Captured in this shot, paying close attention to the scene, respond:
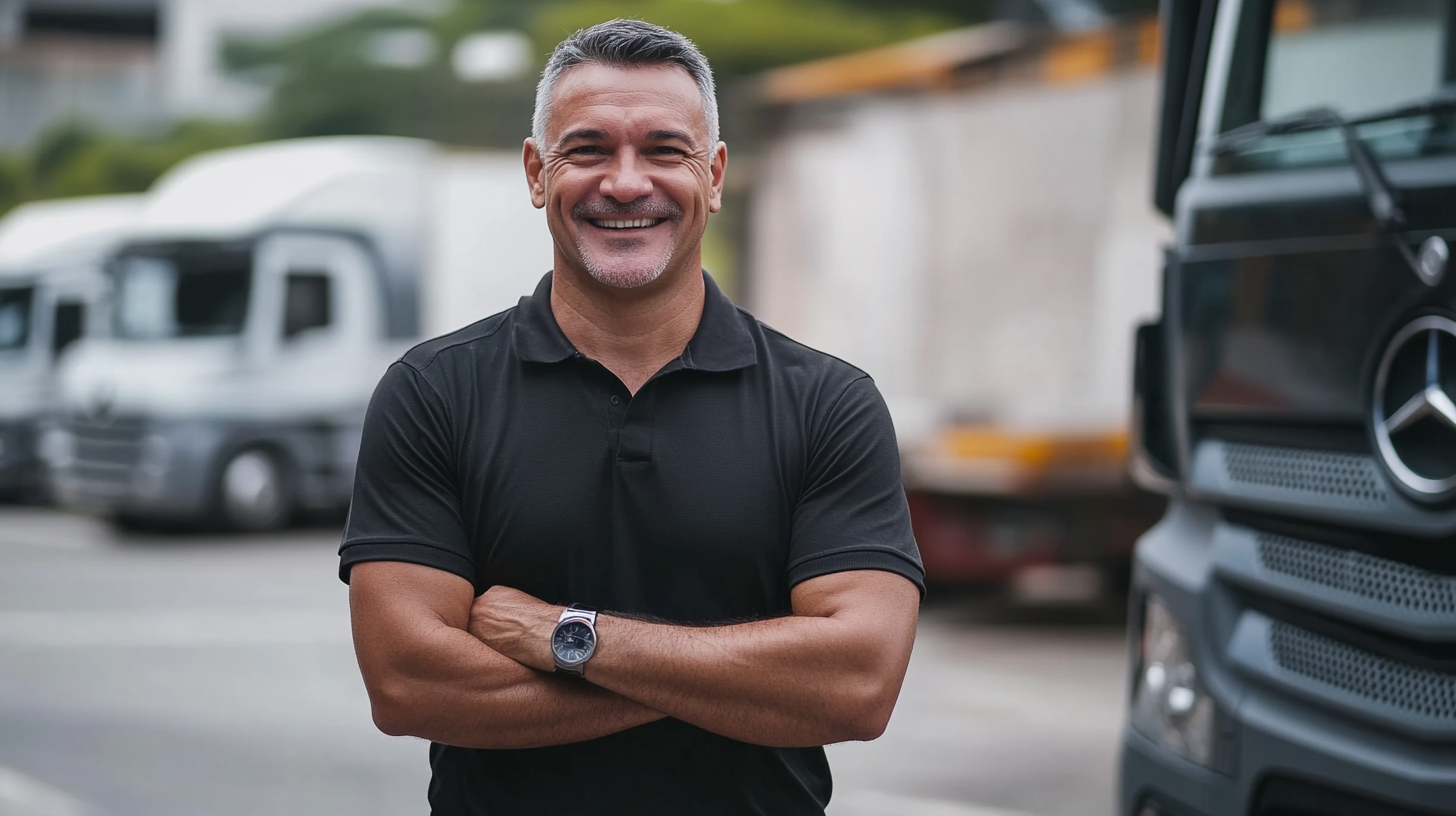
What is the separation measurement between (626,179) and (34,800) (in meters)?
5.13

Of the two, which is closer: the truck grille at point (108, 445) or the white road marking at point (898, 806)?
the white road marking at point (898, 806)

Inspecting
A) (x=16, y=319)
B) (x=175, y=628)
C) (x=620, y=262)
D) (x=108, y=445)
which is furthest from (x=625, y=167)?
(x=16, y=319)

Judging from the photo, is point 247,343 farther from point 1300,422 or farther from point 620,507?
point 620,507

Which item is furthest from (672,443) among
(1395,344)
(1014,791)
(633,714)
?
(1014,791)

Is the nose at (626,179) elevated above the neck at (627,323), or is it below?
above

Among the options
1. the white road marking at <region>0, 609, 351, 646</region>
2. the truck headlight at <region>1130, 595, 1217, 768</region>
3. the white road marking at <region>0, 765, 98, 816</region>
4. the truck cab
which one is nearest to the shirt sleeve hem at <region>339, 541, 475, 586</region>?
the truck headlight at <region>1130, 595, 1217, 768</region>

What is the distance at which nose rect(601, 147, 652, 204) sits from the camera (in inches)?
94.7

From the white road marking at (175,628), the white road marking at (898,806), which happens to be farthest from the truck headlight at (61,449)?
the white road marking at (898,806)

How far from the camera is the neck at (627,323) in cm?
249

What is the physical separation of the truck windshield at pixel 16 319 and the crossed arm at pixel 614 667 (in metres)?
19.0

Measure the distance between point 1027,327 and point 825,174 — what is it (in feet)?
6.43

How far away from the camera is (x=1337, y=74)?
12.8 ft

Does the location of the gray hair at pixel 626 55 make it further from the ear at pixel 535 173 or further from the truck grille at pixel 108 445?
the truck grille at pixel 108 445

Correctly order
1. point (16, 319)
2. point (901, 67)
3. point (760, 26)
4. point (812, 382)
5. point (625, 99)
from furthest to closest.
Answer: point (760, 26)
point (16, 319)
point (901, 67)
point (812, 382)
point (625, 99)
